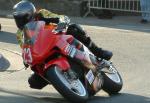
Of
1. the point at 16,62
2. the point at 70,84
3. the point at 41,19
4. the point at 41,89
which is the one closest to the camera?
the point at 70,84

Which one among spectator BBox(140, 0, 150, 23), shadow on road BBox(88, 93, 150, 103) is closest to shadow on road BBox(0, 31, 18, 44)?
spectator BBox(140, 0, 150, 23)

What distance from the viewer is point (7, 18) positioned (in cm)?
1930

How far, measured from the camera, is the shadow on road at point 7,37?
15.2m

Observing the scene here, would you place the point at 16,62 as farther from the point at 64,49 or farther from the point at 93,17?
the point at 93,17

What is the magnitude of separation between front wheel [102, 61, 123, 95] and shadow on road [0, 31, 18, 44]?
17.4 ft

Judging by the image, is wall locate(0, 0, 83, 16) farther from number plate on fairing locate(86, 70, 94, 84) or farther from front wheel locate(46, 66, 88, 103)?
front wheel locate(46, 66, 88, 103)

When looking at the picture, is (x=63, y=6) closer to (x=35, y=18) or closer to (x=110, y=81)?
(x=110, y=81)

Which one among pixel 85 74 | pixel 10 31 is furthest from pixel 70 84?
pixel 10 31

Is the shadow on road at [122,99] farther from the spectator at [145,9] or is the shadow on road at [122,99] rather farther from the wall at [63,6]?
the wall at [63,6]

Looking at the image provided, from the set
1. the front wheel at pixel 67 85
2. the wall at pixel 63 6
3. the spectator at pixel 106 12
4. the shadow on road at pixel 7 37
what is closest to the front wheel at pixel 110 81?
the front wheel at pixel 67 85

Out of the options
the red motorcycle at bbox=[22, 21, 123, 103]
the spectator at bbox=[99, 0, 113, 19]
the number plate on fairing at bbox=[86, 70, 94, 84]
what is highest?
the red motorcycle at bbox=[22, 21, 123, 103]

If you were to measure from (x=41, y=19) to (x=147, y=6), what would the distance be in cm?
915

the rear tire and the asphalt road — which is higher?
the rear tire

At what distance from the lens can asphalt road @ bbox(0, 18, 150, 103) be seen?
379 inches
